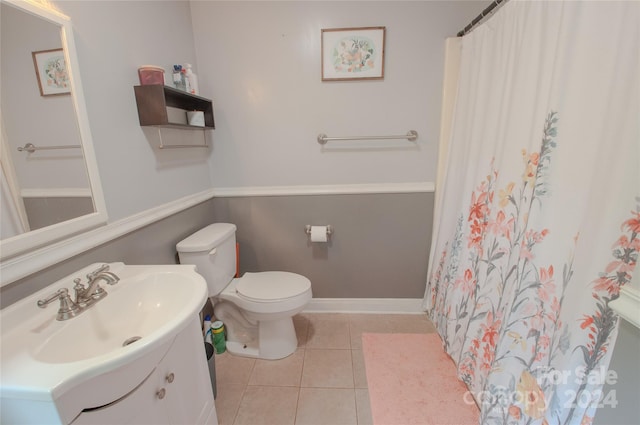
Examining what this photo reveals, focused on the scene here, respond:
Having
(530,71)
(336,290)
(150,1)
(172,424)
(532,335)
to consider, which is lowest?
(336,290)

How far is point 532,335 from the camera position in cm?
100

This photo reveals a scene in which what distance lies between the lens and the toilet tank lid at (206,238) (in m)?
1.45

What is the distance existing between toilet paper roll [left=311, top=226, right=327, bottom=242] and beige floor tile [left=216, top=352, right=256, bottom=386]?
0.83m

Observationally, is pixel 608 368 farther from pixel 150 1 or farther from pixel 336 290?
pixel 150 1

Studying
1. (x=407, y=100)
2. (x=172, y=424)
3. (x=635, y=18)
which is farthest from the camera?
(x=407, y=100)

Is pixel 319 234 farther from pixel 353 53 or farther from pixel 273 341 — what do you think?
pixel 353 53

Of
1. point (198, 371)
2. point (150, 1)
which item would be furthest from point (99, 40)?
point (198, 371)

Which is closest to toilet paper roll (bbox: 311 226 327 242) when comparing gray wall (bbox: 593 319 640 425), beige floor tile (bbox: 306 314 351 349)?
beige floor tile (bbox: 306 314 351 349)

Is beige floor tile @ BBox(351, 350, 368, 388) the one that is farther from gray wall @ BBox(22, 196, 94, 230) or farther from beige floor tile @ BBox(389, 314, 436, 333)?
gray wall @ BBox(22, 196, 94, 230)

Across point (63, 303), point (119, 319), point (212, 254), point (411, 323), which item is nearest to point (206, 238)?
point (212, 254)

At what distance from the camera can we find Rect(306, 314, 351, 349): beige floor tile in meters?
1.79

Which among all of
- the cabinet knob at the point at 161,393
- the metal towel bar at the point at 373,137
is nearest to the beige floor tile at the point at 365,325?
the cabinet knob at the point at 161,393

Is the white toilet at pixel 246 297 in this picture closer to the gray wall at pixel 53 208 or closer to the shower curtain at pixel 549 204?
the gray wall at pixel 53 208

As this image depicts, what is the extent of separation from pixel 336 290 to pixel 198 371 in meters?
1.17
